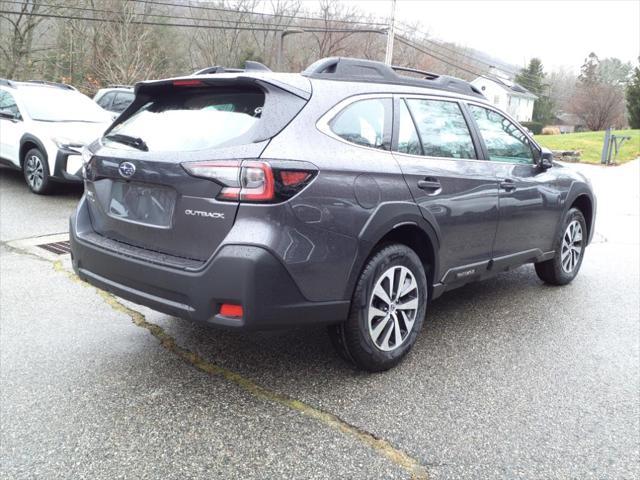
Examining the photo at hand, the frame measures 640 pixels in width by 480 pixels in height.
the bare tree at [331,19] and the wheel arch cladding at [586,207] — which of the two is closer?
the wheel arch cladding at [586,207]

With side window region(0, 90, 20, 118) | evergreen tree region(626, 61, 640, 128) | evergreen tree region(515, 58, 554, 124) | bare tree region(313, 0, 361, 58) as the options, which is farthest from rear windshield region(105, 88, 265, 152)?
evergreen tree region(515, 58, 554, 124)

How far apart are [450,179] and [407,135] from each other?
0.43m

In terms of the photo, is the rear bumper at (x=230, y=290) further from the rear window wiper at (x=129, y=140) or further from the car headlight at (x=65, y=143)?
the car headlight at (x=65, y=143)

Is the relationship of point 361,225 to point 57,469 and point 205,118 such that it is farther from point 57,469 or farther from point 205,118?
point 57,469

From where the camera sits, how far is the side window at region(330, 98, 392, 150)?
3.06 m

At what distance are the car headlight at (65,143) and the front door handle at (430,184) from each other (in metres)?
6.67

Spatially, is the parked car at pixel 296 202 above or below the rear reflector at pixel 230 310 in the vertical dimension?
above

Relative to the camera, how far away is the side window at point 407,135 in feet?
11.1

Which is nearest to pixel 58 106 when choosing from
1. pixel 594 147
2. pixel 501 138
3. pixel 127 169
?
pixel 127 169

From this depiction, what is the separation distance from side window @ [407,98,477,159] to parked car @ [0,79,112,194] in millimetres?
5894

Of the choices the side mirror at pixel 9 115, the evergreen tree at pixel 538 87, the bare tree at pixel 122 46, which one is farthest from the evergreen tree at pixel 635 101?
the evergreen tree at pixel 538 87

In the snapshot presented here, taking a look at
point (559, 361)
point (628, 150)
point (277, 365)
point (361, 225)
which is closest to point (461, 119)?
point (361, 225)

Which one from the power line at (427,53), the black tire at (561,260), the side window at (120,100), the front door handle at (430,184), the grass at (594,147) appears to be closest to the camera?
the front door handle at (430,184)

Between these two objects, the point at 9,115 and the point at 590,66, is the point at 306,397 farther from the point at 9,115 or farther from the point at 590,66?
the point at 590,66
